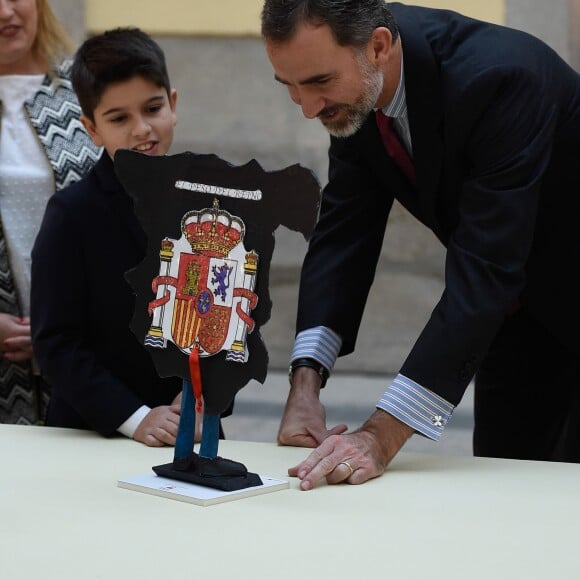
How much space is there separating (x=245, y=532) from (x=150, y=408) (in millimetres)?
650

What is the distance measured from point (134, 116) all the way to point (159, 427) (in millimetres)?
564

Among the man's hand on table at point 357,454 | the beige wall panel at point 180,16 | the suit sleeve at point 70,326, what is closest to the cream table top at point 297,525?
the man's hand on table at point 357,454

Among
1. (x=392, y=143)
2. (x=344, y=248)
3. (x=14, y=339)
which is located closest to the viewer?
(x=392, y=143)

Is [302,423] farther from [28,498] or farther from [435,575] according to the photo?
[435,575]

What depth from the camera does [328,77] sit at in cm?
168

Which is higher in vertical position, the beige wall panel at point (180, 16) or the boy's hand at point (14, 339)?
the beige wall panel at point (180, 16)

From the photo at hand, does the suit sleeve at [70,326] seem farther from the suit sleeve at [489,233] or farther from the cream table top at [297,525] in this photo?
the suit sleeve at [489,233]

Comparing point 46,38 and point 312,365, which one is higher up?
point 46,38

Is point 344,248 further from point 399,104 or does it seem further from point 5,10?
point 5,10

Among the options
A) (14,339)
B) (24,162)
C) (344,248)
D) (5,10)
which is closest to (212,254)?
(344,248)

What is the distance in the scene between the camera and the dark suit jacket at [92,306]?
6.12 ft

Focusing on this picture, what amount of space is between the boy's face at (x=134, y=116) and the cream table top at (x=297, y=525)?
1.89ft

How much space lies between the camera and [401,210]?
386 cm

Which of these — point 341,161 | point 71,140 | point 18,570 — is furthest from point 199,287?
point 71,140
